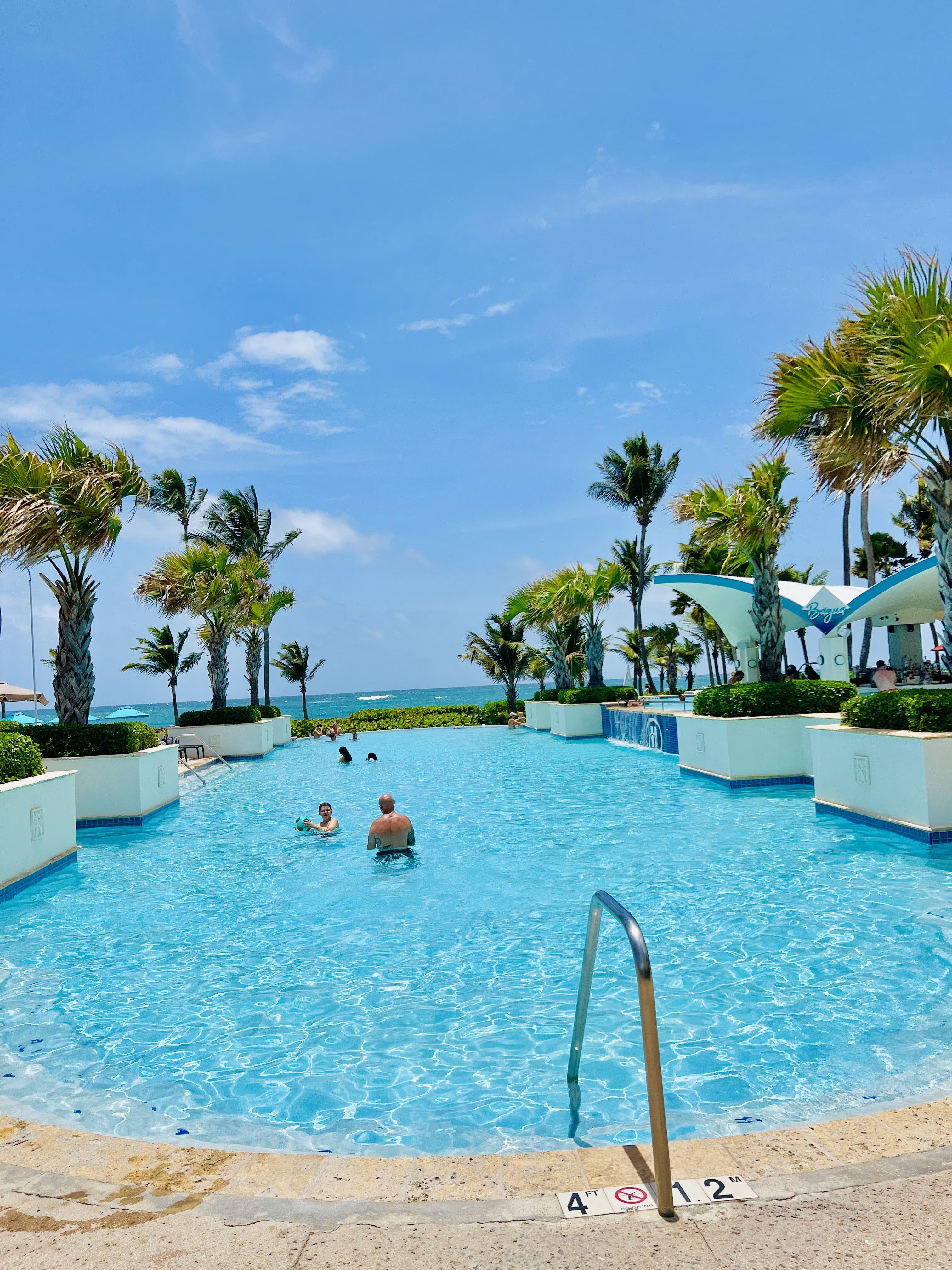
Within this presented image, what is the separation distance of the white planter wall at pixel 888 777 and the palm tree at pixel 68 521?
12056 mm

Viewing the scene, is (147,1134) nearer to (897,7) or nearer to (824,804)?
(824,804)

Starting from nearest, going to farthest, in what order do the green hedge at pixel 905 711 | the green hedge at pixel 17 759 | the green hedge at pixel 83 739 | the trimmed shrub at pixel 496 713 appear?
the green hedge at pixel 905 711 → the green hedge at pixel 17 759 → the green hedge at pixel 83 739 → the trimmed shrub at pixel 496 713

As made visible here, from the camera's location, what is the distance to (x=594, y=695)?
29047mm

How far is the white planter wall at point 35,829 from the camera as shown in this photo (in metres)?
9.32

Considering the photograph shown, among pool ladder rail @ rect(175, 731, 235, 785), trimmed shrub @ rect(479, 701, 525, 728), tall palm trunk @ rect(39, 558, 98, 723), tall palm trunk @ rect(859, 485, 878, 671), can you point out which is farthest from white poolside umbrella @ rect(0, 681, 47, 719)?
tall palm trunk @ rect(859, 485, 878, 671)

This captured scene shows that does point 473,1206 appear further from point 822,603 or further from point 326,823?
point 822,603

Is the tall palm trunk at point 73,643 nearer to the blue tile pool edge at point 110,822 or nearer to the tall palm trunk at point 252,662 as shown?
the blue tile pool edge at point 110,822

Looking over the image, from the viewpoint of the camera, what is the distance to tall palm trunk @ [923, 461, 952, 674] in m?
9.31


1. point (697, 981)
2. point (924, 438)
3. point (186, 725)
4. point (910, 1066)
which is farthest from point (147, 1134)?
point (186, 725)

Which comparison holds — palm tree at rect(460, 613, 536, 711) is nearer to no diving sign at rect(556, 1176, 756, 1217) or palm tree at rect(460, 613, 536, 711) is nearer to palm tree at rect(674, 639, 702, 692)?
palm tree at rect(674, 639, 702, 692)

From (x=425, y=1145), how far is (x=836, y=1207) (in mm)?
2080

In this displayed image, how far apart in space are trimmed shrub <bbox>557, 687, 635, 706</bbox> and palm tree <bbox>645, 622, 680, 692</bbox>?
17286 millimetres

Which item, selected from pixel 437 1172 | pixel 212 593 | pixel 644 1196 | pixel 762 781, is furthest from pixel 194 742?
pixel 644 1196

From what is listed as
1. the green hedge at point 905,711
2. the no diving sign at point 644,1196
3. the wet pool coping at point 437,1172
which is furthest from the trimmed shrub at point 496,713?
the no diving sign at point 644,1196
